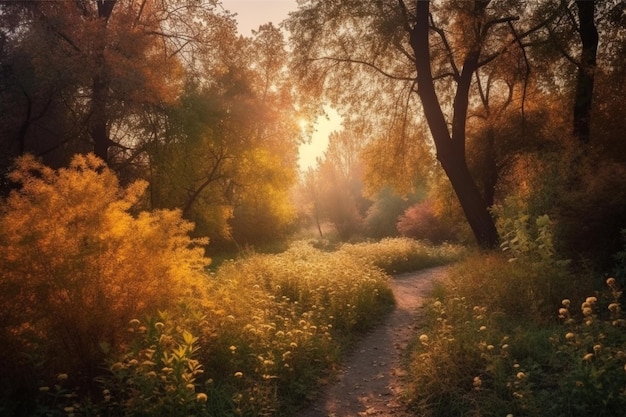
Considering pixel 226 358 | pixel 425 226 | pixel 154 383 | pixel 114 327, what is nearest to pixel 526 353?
pixel 226 358

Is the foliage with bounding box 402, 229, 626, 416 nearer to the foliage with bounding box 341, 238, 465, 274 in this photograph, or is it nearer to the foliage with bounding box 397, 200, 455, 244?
the foliage with bounding box 341, 238, 465, 274

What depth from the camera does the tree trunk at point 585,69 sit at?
1166cm

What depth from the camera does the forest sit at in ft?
15.3

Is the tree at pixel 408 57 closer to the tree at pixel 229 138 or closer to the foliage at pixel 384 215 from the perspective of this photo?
the tree at pixel 229 138

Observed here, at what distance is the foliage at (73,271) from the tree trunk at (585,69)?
11.8m

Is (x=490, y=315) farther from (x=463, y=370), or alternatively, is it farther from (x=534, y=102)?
(x=534, y=102)

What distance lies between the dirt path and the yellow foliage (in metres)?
2.53

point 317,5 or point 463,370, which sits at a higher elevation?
point 317,5

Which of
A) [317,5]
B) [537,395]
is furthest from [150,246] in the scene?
[317,5]

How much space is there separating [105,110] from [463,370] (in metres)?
11.8

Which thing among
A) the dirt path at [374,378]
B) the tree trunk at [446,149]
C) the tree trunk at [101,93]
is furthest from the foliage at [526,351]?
the tree trunk at [101,93]

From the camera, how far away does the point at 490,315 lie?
708cm

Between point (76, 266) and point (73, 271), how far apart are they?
0.06m

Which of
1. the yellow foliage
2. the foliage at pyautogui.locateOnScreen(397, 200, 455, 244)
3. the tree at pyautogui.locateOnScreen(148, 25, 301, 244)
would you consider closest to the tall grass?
the yellow foliage
